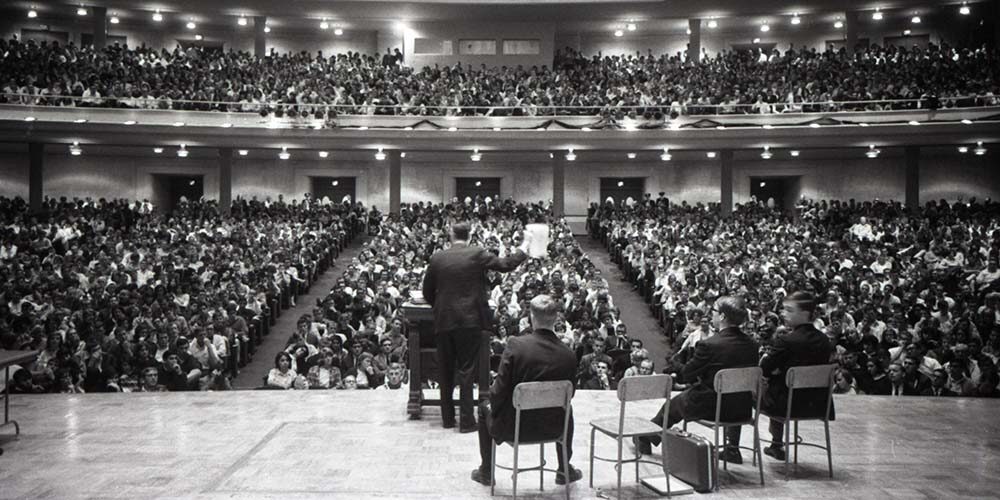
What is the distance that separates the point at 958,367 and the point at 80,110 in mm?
19477

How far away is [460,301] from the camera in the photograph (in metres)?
5.01

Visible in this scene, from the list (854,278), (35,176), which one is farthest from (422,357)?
(35,176)

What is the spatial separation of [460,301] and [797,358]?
7.16ft

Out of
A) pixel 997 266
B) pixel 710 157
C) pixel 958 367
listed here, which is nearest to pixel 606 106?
pixel 710 157

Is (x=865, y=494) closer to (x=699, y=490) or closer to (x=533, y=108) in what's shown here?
(x=699, y=490)

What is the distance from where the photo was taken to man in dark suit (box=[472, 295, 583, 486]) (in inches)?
162

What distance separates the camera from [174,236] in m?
14.8

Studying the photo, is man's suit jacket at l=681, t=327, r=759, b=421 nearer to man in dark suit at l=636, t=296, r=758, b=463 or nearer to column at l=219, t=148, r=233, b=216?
→ man in dark suit at l=636, t=296, r=758, b=463

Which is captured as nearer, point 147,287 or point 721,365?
point 721,365

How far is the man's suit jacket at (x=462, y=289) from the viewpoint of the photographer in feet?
16.4

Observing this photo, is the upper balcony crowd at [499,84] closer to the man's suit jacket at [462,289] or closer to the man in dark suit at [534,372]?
the man's suit jacket at [462,289]

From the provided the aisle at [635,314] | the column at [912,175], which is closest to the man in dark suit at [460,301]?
the aisle at [635,314]

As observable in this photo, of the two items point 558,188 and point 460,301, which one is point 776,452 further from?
point 558,188

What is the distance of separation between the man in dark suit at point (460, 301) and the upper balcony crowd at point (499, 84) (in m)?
14.1
